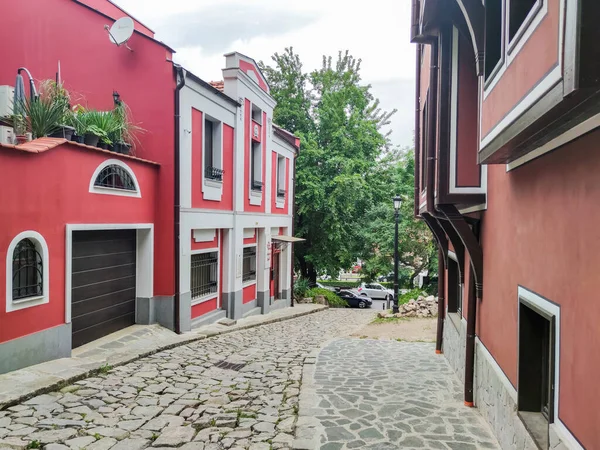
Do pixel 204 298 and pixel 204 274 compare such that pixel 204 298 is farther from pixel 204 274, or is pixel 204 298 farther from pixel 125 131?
pixel 125 131

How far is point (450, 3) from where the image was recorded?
5898mm

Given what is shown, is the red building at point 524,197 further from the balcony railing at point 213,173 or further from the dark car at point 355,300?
the dark car at point 355,300

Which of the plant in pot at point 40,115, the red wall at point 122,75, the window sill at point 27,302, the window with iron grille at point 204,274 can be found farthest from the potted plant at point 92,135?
the window with iron grille at point 204,274

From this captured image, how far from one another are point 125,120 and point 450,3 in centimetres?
727

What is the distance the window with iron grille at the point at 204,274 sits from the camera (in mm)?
12016

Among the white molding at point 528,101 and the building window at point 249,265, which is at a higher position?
the white molding at point 528,101

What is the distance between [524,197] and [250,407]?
4.13 metres

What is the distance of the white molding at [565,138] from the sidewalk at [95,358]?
598 centimetres

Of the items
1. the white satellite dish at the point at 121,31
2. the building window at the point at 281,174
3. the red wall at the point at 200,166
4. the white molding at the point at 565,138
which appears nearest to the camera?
the white molding at the point at 565,138

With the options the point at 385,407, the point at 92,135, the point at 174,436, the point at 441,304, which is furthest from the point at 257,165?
the point at 174,436

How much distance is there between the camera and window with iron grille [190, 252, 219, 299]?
39.4ft

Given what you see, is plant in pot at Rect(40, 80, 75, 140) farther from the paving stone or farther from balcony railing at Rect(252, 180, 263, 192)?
balcony railing at Rect(252, 180, 263, 192)

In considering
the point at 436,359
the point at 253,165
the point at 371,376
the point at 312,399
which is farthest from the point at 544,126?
the point at 253,165

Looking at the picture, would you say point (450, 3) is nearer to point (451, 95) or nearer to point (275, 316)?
point (451, 95)
